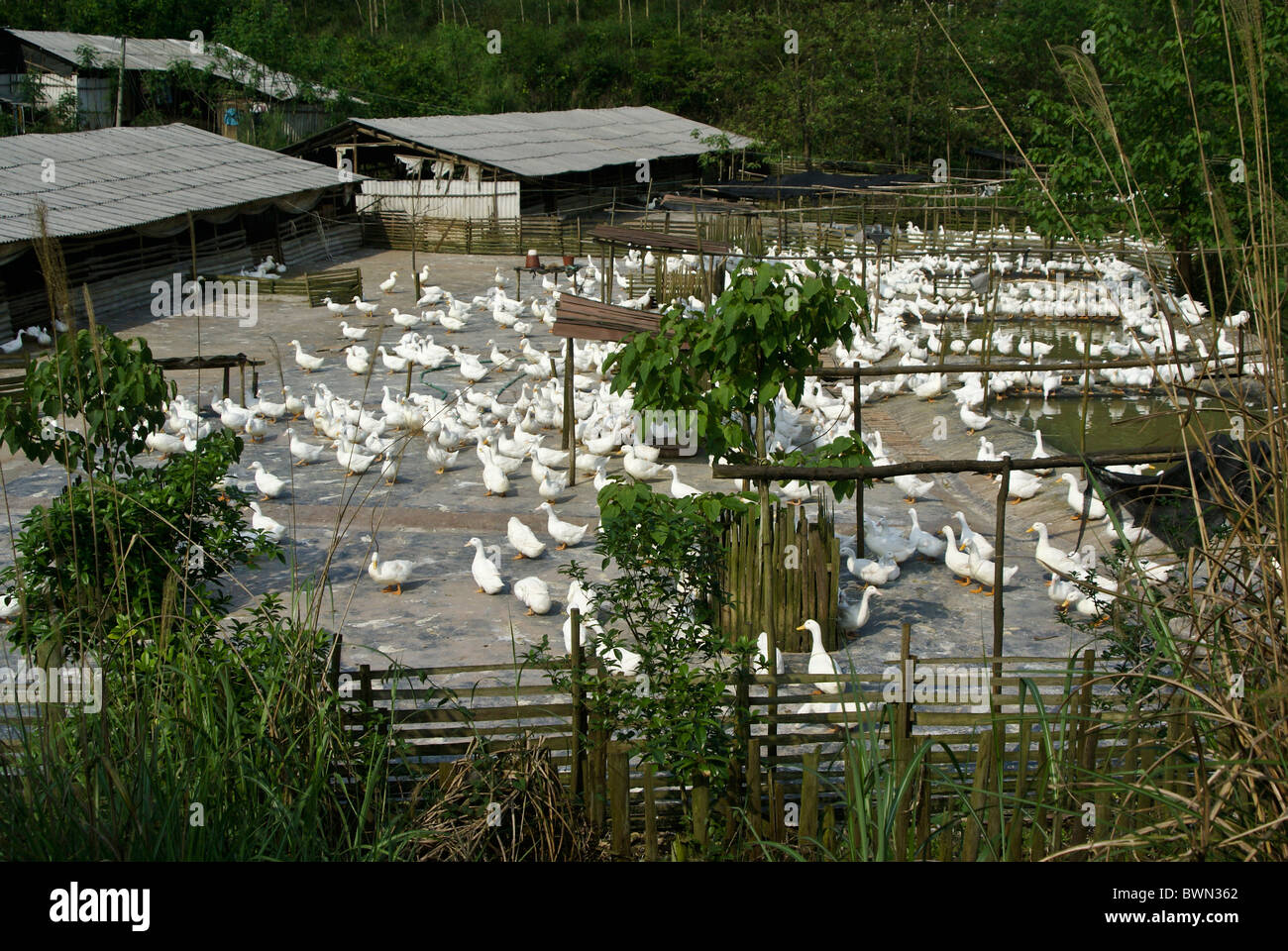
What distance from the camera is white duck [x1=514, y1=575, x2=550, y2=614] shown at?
8.44m

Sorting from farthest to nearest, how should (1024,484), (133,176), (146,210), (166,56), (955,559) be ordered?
(166,56) < (133,176) < (146,210) < (1024,484) < (955,559)

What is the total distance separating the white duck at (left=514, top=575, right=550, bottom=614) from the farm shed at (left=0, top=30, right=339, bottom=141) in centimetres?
3199

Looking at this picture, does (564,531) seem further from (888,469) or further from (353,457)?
(888,469)

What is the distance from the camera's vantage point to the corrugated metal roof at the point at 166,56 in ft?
113

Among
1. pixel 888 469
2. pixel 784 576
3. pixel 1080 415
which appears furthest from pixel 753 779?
pixel 1080 415

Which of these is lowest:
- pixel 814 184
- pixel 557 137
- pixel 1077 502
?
pixel 1077 502

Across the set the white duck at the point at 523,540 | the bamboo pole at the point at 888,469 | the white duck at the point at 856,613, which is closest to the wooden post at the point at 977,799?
the bamboo pole at the point at 888,469

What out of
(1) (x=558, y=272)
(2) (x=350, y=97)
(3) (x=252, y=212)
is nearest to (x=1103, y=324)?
(1) (x=558, y=272)

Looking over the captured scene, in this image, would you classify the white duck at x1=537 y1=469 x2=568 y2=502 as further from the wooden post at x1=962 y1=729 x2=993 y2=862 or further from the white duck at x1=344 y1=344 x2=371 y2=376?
the wooden post at x1=962 y1=729 x2=993 y2=862

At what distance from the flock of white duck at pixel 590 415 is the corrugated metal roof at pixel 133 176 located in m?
4.02

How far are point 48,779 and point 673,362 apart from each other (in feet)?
18.0

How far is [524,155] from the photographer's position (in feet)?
108

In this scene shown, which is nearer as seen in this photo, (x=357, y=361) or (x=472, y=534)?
(x=472, y=534)

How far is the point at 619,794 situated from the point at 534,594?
3.68 metres
